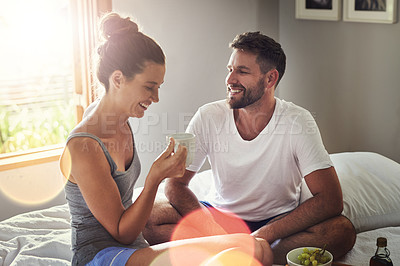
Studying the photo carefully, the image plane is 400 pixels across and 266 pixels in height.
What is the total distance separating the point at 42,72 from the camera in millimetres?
3113

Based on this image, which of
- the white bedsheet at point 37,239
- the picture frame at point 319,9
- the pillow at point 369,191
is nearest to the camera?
the white bedsheet at point 37,239

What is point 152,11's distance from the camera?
3.22 meters

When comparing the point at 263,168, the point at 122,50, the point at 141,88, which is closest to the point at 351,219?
the point at 263,168

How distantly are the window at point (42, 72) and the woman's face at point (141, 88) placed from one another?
4.44 feet

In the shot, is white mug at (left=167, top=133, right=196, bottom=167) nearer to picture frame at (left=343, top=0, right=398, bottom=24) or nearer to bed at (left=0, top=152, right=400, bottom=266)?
bed at (left=0, top=152, right=400, bottom=266)

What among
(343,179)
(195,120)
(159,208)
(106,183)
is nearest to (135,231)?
(106,183)

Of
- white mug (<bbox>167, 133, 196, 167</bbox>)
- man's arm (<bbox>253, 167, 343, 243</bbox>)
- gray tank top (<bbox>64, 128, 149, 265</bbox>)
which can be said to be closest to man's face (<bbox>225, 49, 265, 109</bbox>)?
man's arm (<bbox>253, 167, 343, 243</bbox>)

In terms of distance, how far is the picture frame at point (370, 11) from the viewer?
273 cm

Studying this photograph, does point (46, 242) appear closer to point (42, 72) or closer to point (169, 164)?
point (169, 164)

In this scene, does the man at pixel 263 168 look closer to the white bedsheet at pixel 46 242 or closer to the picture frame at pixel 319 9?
the white bedsheet at pixel 46 242

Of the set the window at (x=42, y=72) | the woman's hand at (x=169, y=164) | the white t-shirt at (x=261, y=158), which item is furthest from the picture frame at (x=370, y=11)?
the woman's hand at (x=169, y=164)

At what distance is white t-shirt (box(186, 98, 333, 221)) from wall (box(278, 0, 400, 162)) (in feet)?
2.78

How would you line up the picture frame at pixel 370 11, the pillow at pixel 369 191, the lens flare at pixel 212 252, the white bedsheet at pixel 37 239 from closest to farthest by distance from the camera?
the lens flare at pixel 212 252 < the white bedsheet at pixel 37 239 < the pillow at pixel 369 191 < the picture frame at pixel 370 11

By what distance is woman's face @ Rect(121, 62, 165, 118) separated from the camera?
1.66 meters
